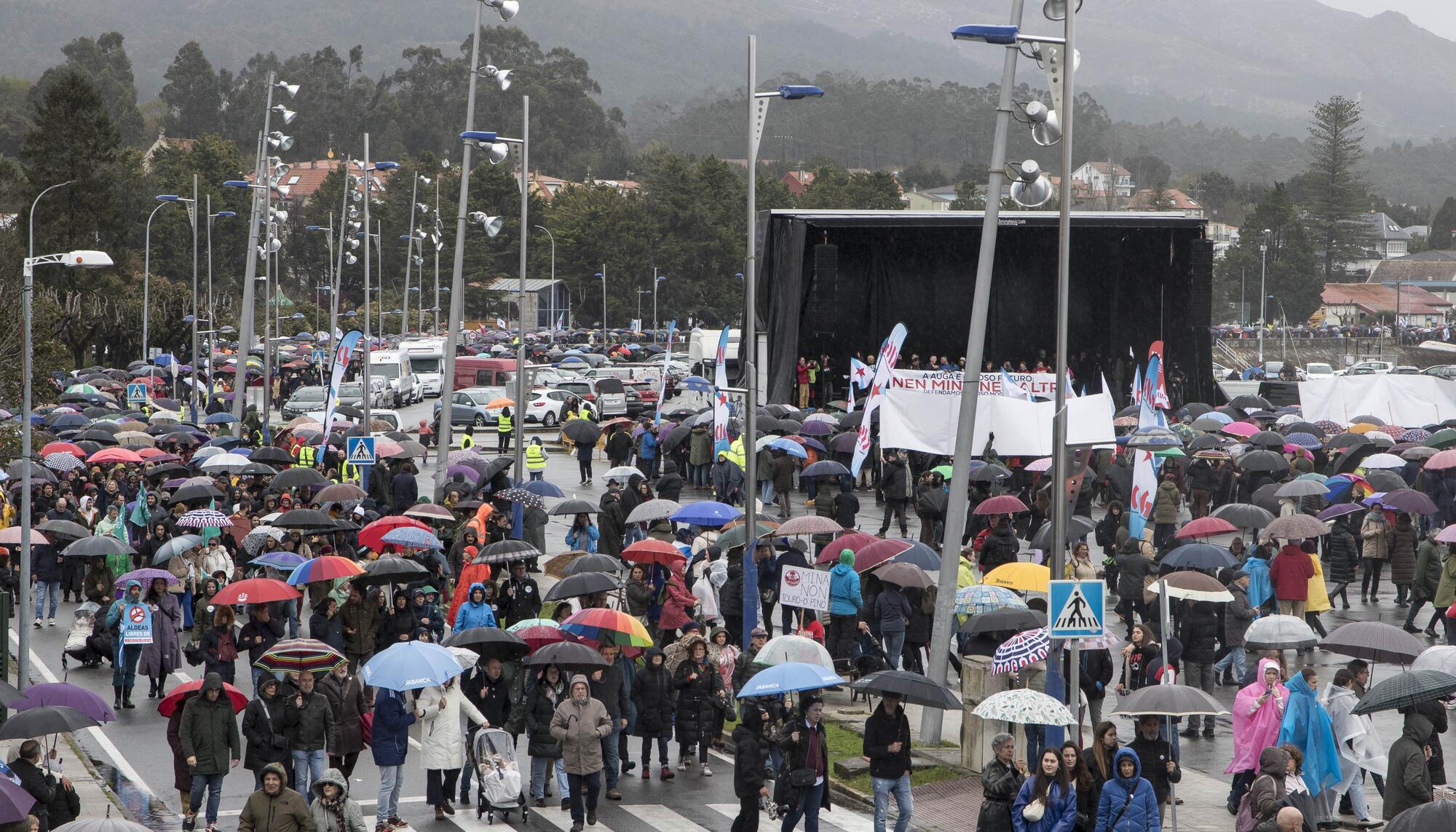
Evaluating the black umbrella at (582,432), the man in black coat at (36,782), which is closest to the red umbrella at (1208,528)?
the man in black coat at (36,782)

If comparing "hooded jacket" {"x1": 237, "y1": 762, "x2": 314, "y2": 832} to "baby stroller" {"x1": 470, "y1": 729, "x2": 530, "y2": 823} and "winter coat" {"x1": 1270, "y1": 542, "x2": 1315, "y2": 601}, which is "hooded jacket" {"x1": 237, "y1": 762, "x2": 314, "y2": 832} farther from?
"winter coat" {"x1": 1270, "y1": 542, "x2": 1315, "y2": 601}

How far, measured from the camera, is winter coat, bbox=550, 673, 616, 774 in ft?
39.9

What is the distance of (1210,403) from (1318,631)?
80.5 ft

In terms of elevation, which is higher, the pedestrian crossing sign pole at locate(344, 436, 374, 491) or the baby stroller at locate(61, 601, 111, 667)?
the pedestrian crossing sign pole at locate(344, 436, 374, 491)

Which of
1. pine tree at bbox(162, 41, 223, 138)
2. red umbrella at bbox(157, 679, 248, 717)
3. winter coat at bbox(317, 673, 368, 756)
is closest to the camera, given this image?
red umbrella at bbox(157, 679, 248, 717)

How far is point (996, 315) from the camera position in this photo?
44562 mm

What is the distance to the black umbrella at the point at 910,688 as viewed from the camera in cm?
1152

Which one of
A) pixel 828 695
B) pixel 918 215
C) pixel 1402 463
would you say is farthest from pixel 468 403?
pixel 828 695

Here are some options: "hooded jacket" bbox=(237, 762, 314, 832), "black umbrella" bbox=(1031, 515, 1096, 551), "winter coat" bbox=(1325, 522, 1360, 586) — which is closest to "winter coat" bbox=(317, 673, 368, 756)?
"hooded jacket" bbox=(237, 762, 314, 832)

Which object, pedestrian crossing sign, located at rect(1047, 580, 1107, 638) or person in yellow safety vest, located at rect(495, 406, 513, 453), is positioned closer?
pedestrian crossing sign, located at rect(1047, 580, 1107, 638)

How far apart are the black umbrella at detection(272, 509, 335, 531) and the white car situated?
87.9 feet

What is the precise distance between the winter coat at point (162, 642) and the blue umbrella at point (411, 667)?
4.68 meters

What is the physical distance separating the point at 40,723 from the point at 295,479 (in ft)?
45.7

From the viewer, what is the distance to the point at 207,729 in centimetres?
1195
